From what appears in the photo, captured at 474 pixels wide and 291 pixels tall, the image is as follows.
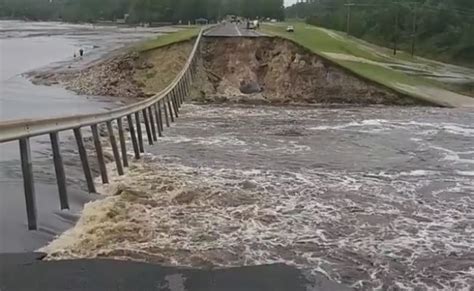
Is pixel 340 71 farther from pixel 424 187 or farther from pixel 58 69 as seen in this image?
pixel 424 187

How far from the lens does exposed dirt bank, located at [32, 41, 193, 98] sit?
40.3 m

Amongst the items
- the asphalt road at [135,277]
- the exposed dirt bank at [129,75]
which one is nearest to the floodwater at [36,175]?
the asphalt road at [135,277]

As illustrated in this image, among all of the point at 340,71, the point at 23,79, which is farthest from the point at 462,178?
the point at 23,79

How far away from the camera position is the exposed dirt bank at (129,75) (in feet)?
132

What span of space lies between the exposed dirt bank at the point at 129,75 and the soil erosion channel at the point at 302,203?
12.9 meters

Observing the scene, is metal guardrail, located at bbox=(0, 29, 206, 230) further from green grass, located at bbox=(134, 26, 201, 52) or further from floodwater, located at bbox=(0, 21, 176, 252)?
green grass, located at bbox=(134, 26, 201, 52)

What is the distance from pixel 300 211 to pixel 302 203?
65 centimetres

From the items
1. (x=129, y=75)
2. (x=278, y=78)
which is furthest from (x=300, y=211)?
(x=129, y=75)

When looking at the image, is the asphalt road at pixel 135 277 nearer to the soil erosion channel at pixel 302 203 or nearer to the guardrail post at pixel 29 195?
the soil erosion channel at pixel 302 203

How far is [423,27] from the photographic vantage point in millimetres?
98875

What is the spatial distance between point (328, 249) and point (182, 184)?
4.72m

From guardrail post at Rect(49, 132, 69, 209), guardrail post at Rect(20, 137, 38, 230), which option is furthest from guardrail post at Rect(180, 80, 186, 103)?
guardrail post at Rect(20, 137, 38, 230)

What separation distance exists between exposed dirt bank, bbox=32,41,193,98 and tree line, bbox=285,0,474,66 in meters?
50.4

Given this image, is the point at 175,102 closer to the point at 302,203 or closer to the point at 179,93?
the point at 179,93
